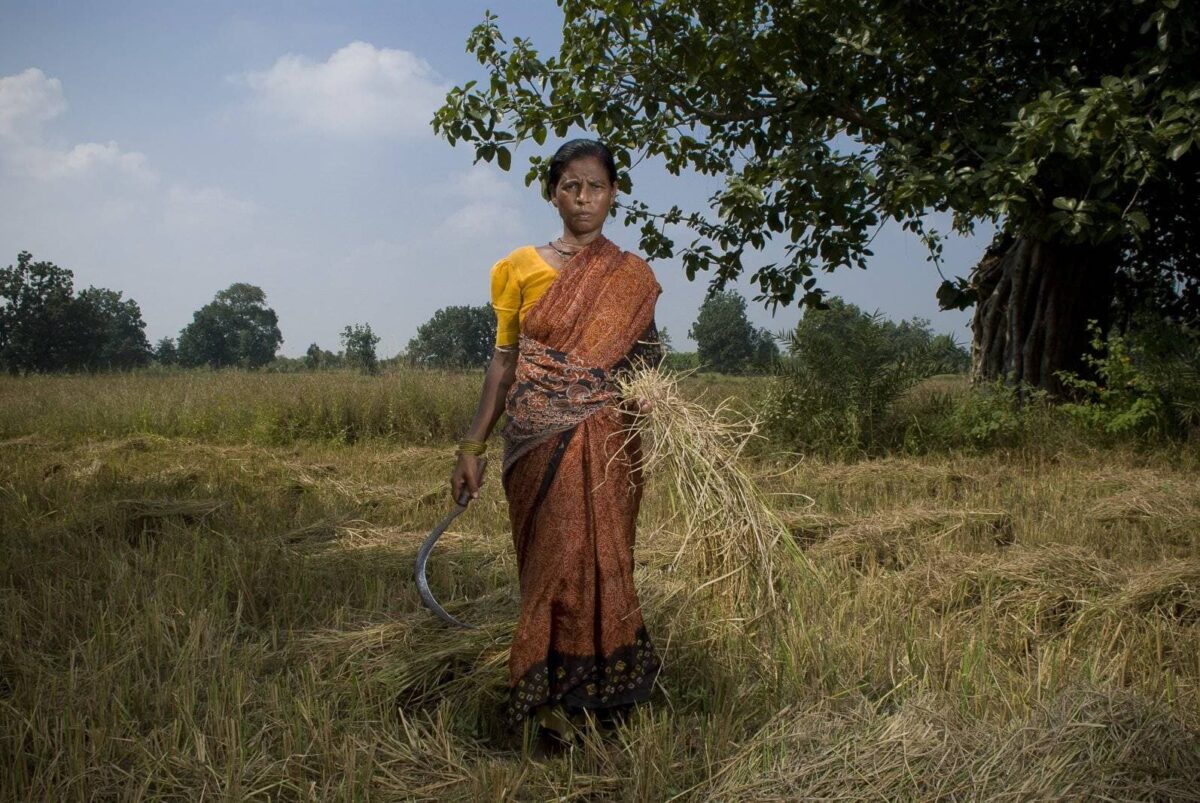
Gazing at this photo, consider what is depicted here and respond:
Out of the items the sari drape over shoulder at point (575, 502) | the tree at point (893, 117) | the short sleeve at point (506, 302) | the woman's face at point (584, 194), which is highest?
the tree at point (893, 117)

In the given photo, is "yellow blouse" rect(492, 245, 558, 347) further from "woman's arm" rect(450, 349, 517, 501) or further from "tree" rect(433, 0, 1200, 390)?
"tree" rect(433, 0, 1200, 390)

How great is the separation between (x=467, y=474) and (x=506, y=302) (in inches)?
21.5

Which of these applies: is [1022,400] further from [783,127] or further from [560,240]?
[560,240]

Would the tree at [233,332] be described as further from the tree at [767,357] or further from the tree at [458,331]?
the tree at [767,357]

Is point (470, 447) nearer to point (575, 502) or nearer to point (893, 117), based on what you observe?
point (575, 502)

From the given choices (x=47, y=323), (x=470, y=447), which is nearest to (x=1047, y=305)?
(x=470, y=447)

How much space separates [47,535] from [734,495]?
390cm

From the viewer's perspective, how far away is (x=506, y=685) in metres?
2.91

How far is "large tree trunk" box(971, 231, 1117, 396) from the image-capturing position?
880 centimetres

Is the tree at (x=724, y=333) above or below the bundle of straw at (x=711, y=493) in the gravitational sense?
above

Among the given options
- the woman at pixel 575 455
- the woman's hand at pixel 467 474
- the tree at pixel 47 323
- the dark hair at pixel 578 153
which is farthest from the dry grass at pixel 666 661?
the tree at pixel 47 323

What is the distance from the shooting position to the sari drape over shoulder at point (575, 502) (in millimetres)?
2592

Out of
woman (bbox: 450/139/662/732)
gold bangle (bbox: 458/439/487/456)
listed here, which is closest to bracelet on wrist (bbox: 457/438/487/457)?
gold bangle (bbox: 458/439/487/456)

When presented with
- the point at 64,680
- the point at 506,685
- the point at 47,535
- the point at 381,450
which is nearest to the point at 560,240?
the point at 506,685
